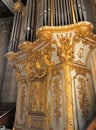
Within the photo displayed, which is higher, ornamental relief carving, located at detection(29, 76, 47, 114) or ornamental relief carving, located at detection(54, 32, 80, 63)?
ornamental relief carving, located at detection(54, 32, 80, 63)

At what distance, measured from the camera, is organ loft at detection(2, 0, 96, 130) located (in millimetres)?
2723

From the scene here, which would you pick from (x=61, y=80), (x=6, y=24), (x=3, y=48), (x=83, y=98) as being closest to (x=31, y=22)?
(x=61, y=80)

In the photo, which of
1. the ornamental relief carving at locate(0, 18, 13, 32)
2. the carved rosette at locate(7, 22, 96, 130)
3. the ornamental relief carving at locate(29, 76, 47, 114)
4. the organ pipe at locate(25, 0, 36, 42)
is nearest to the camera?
the carved rosette at locate(7, 22, 96, 130)

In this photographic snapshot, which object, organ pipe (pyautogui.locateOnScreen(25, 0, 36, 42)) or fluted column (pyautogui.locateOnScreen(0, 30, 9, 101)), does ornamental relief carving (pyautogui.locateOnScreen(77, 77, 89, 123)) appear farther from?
fluted column (pyautogui.locateOnScreen(0, 30, 9, 101))

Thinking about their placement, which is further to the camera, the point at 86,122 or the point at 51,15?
the point at 51,15

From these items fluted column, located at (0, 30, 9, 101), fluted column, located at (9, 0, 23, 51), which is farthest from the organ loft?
fluted column, located at (0, 30, 9, 101)

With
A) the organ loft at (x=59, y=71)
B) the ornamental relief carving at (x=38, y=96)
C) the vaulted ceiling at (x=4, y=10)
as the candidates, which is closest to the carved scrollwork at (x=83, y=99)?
the organ loft at (x=59, y=71)

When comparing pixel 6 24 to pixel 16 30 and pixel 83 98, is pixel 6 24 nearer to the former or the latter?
pixel 16 30

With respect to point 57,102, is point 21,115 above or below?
below

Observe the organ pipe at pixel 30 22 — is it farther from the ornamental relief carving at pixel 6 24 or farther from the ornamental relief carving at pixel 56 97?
the ornamental relief carving at pixel 6 24

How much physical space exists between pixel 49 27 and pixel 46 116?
1857mm

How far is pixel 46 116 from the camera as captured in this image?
2.87 metres

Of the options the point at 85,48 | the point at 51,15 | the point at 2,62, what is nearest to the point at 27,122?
the point at 85,48

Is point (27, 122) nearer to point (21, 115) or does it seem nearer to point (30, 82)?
point (21, 115)
